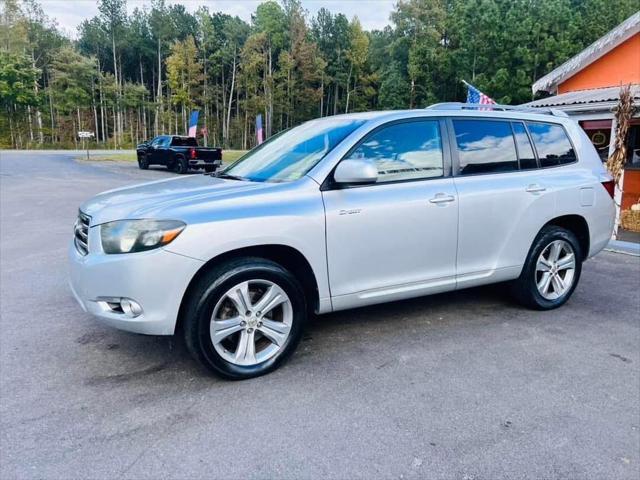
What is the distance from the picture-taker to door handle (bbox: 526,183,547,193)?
4.11m

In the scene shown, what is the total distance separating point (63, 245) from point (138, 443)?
5462mm

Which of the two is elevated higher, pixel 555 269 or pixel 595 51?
pixel 595 51

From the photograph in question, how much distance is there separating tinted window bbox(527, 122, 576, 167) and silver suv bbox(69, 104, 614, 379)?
14mm

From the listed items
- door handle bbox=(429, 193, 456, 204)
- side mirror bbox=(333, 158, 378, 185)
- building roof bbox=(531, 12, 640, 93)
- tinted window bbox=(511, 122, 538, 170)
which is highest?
building roof bbox=(531, 12, 640, 93)

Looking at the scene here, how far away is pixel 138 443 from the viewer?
2.46m

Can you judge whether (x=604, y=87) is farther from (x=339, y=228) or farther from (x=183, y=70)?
(x=183, y=70)

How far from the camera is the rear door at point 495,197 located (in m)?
3.83

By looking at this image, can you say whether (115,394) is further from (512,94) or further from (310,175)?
(512,94)

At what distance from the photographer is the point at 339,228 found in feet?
10.7

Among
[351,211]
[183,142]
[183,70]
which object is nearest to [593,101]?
[351,211]

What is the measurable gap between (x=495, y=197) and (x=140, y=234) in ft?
8.98

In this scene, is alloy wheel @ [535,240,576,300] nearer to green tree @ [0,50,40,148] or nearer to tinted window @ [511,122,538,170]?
tinted window @ [511,122,538,170]

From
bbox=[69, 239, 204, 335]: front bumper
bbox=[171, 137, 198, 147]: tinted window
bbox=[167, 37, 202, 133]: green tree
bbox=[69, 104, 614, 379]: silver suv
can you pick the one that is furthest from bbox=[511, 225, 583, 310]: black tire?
bbox=[167, 37, 202, 133]: green tree

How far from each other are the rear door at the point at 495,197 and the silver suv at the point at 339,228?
0.04 feet
